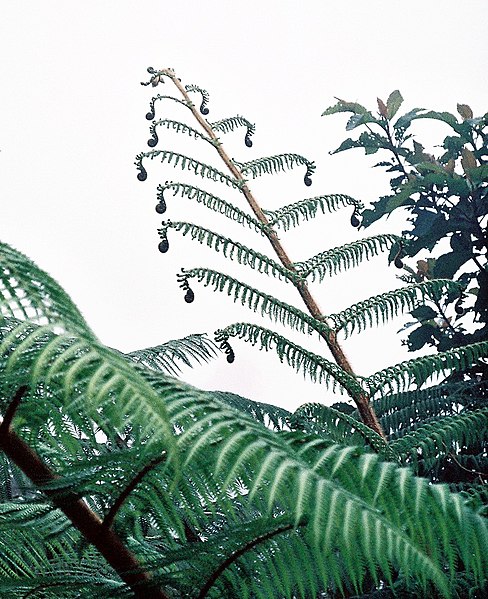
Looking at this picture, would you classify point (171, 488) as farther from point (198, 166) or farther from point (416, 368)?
point (198, 166)

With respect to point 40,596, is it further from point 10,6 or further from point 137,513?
point 10,6

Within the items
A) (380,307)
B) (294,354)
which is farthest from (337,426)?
(380,307)

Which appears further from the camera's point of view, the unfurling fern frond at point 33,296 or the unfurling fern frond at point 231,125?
the unfurling fern frond at point 231,125

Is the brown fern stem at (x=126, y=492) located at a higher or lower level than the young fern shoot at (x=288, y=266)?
lower

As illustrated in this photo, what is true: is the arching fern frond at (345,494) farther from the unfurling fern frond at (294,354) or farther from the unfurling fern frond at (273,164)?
the unfurling fern frond at (273,164)

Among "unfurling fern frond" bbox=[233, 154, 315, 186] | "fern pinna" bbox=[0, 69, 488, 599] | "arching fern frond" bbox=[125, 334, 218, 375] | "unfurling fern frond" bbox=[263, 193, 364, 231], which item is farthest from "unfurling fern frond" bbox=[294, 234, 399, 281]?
"fern pinna" bbox=[0, 69, 488, 599]

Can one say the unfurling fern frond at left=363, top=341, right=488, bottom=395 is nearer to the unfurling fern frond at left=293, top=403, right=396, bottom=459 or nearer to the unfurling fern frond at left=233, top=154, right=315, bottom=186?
the unfurling fern frond at left=293, top=403, right=396, bottom=459

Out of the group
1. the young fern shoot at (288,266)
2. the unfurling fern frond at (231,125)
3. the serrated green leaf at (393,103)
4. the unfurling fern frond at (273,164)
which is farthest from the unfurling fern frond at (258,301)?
the serrated green leaf at (393,103)

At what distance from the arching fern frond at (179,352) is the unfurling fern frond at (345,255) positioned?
355mm

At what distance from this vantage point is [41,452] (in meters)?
0.66

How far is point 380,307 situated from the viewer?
123 cm

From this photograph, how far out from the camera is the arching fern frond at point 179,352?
1.52 m

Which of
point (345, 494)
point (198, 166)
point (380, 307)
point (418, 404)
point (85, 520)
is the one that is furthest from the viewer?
point (418, 404)

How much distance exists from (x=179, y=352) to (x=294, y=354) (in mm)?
510
